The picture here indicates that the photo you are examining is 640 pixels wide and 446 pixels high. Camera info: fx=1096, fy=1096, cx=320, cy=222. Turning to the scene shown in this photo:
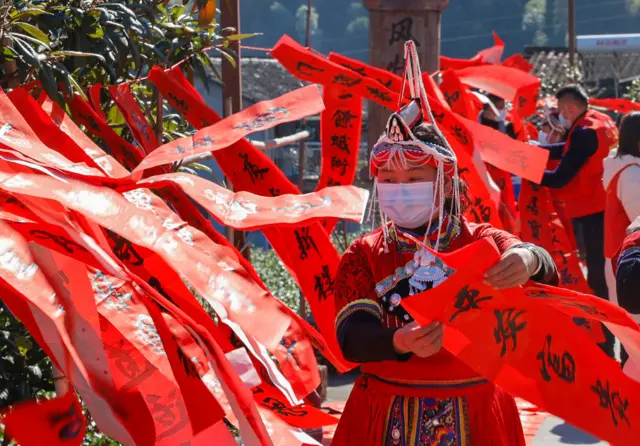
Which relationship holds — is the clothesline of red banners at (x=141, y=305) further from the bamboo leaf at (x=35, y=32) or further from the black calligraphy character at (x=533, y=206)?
the black calligraphy character at (x=533, y=206)

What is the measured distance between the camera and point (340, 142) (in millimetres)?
5254

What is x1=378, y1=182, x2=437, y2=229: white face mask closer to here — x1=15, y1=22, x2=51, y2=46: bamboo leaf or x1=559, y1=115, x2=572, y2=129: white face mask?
x1=15, y1=22, x2=51, y2=46: bamboo leaf

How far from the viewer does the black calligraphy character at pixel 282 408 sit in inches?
114

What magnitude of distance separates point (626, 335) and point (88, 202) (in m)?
1.35

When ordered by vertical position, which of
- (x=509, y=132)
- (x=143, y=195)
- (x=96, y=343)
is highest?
(x=143, y=195)

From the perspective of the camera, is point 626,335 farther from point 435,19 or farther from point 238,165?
point 435,19

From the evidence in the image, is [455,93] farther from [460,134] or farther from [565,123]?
[565,123]

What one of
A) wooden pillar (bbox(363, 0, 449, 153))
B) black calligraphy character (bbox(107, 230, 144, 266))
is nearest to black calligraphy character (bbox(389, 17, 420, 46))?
wooden pillar (bbox(363, 0, 449, 153))

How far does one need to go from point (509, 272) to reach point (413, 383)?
493 millimetres

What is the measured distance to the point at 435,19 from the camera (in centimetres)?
730

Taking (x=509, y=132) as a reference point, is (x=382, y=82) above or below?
above

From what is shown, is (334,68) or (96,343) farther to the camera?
(334,68)

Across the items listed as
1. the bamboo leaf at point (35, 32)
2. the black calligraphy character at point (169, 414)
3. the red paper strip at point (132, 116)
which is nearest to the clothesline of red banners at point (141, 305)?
the black calligraphy character at point (169, 414)

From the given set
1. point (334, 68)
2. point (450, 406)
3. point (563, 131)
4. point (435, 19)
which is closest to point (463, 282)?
point (450, 406)
